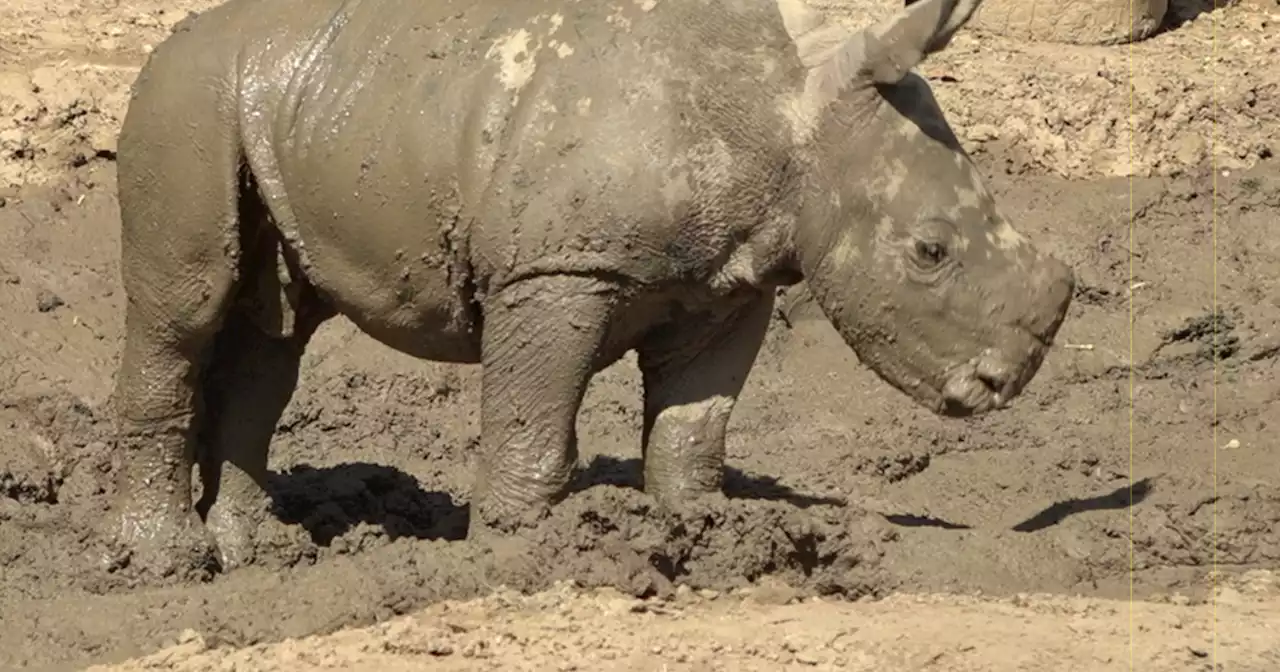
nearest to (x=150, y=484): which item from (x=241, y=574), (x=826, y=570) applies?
(x=241, y=574)

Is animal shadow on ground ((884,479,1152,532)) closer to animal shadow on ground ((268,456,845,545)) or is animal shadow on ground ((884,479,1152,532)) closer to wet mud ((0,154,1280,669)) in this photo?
wet mud ((0,154,1280,669))

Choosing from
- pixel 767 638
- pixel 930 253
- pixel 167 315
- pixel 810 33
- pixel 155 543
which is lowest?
pixel 767 638

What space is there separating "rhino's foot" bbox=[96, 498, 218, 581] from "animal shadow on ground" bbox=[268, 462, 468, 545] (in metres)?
0.43

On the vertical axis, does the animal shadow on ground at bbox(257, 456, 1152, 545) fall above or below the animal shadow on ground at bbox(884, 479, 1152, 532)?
above

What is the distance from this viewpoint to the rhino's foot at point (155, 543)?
24.0 feet

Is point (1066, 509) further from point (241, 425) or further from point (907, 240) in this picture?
point (241, 425)

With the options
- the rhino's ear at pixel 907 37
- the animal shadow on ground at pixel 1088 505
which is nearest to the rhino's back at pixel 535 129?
the rhino's ear at pixel 907 37

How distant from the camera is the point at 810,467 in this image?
8914 mm

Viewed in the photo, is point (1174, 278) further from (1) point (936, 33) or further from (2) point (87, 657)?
(2) point (87, 657)

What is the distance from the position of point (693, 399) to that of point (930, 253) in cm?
106

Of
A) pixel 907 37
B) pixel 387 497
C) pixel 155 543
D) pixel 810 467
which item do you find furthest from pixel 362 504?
pixel 907 37

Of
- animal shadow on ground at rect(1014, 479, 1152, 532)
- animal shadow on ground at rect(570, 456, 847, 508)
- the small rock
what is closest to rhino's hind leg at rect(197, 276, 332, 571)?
animal shadow on ground at rect(570, 456, 847, 508)

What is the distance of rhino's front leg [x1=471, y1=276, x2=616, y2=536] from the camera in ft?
20.2

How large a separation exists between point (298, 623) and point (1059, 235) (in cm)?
574
